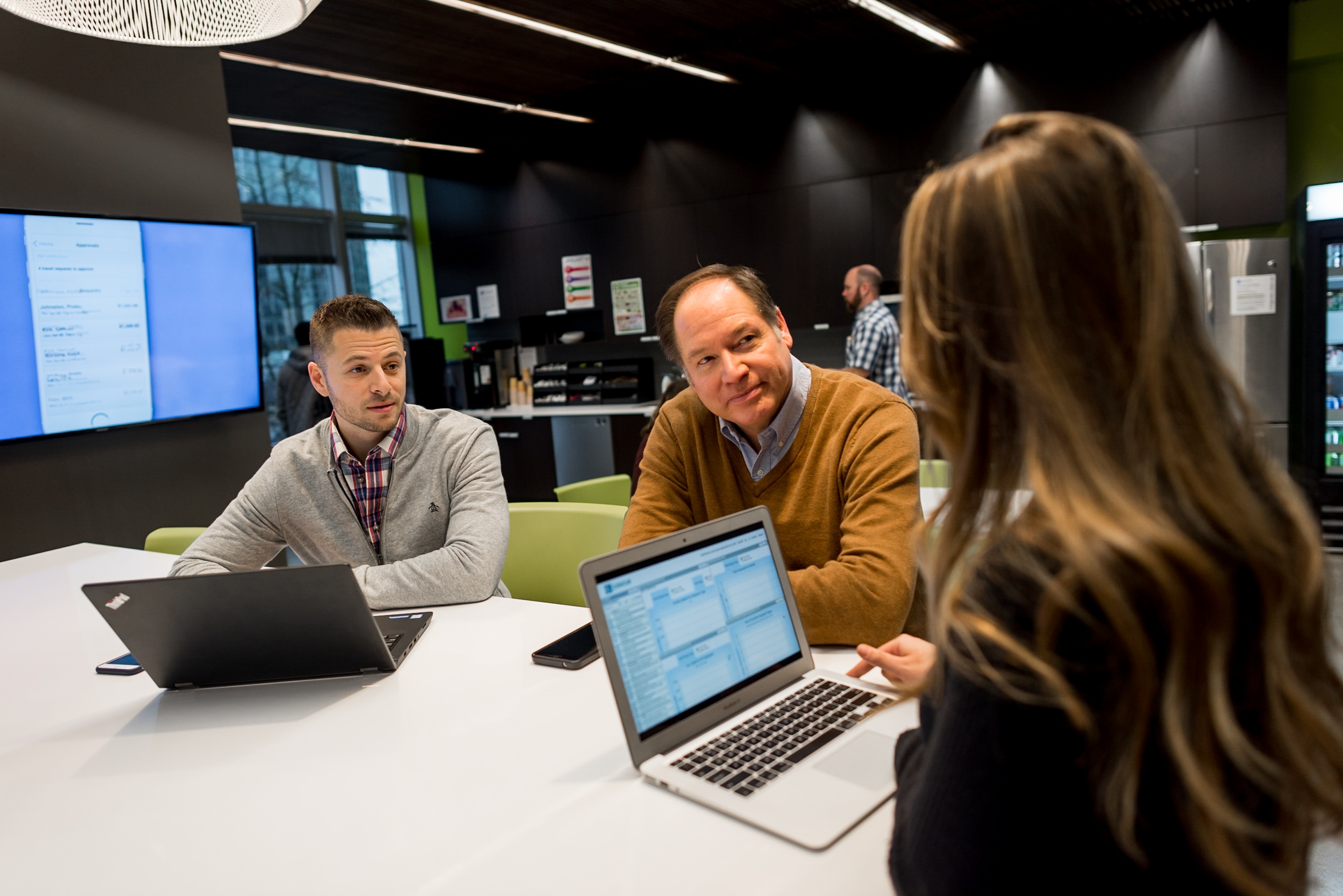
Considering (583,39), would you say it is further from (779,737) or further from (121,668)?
(779,737)

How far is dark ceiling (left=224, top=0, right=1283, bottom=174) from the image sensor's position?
13.6ft

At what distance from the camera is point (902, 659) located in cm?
117

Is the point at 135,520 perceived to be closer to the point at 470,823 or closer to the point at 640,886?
the point at 470,823

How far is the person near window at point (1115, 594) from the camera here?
586mm

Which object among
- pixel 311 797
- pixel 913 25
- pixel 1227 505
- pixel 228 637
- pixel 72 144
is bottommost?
pixel 311 797

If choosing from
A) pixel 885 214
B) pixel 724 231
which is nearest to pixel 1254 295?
pixel 885 214

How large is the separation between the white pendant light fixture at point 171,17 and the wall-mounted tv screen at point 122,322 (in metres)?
1.54

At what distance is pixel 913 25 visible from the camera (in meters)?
4.58

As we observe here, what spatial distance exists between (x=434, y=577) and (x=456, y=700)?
517mm

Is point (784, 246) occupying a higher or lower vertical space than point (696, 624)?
higher

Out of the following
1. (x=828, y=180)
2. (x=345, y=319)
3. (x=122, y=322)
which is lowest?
(x=345, y=319)

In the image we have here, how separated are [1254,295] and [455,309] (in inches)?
234

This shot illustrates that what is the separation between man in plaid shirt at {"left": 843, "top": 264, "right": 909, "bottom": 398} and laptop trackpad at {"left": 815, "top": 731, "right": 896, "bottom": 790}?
3930 millimetres

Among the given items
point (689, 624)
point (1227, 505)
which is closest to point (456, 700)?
point (689, 624)
